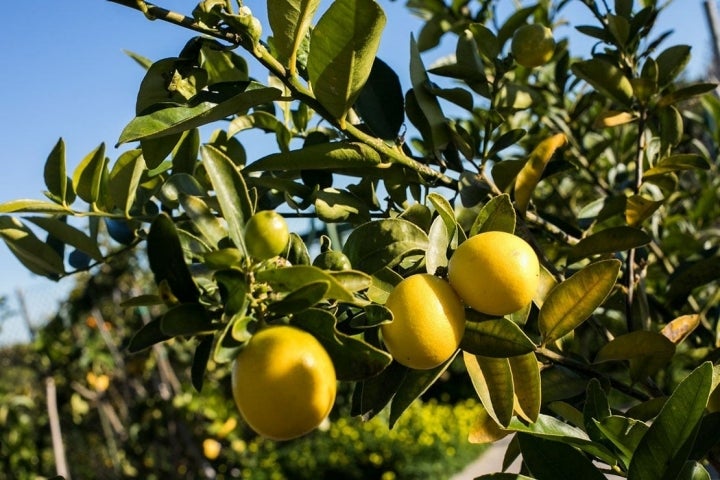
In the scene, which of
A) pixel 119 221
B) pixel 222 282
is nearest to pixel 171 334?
pixel 222 282

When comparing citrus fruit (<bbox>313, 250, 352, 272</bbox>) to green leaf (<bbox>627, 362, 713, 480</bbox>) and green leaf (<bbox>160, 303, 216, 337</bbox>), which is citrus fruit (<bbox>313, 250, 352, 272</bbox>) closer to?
green leaf (<bbox>160, 303, 216, 337</bbox>)

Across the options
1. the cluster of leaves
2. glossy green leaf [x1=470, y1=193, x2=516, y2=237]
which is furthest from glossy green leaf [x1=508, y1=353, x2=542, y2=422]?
glossy green leaf [x1=470, y1=193, x2=516, y2=237]

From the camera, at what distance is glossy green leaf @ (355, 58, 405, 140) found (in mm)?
761

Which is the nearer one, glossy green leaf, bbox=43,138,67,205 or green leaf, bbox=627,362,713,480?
green leaf, bbox=627,362,713,480

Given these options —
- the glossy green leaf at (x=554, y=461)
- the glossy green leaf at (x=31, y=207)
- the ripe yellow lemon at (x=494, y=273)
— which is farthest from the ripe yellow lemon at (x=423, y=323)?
the glossy green leaf at (x=31, y=207)

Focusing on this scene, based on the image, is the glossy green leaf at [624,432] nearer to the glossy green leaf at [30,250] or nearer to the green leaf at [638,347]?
the green leaf at [638,347]

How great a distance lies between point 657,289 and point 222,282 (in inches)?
39.1

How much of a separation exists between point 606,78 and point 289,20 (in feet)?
1.95

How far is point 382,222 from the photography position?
58cm

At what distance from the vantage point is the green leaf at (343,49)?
1.74 feet

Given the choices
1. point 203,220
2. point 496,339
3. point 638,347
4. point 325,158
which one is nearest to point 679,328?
point 638,347

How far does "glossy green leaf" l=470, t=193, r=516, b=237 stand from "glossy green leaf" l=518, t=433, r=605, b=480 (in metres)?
0.19

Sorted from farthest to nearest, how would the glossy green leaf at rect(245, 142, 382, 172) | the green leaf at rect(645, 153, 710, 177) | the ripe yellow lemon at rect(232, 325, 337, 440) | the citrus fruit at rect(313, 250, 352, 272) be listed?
1. the green leaf at rect(645, 153, 710, 177)
2. the glossy green leaf at rect(245, 142, 382, 172)
3. the citrus fruit at rect(313, 250, 352, 272)
4. the ripe yellow lemon at rect(232, 325, 337, 440)

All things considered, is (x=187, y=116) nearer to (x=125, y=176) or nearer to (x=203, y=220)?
(x=203, y=220)
